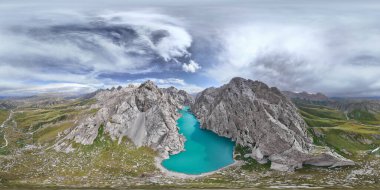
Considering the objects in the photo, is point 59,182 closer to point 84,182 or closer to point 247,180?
point 84,182

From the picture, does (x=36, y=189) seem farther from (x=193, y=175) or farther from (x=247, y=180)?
(x=247, y=180)

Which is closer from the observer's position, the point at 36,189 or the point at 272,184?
the point at 36,189

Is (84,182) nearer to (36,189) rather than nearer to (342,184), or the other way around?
(36,189)

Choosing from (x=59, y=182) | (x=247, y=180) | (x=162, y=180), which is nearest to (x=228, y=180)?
(x=247, y=180)

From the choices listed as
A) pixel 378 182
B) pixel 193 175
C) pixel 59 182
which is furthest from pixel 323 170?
pixel 59 182

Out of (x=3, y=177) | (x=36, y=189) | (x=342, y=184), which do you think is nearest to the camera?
(x=36, y=189)

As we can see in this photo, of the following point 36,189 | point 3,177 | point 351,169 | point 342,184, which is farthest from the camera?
point 351,169

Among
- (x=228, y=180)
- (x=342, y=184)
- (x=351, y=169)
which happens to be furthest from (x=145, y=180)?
(x=351, y=169)

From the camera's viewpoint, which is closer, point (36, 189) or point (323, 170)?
point (36, 189)

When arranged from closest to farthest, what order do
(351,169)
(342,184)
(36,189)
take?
(36,189) < (342,184) < (351,169)
